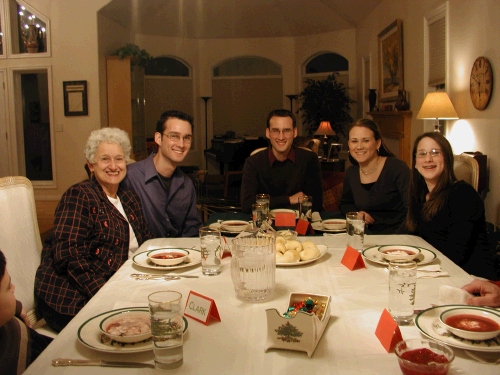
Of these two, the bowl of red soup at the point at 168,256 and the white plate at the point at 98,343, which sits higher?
the bowl of red soup at the point at 168,256

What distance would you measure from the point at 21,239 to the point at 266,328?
1179 mm

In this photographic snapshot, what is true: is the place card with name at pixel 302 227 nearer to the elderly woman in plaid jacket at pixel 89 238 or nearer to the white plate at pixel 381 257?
the white plate at pixel 381 257

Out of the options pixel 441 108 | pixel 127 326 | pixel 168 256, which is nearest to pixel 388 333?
pixel 127 326

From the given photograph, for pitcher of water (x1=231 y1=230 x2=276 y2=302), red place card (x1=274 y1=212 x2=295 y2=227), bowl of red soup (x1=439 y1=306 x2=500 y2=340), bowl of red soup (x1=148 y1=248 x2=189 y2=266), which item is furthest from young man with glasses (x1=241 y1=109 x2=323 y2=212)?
bowl of red soup (x1=439 y1=306 x2=500 y2=340)

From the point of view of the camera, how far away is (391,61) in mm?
6996

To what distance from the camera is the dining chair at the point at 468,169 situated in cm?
277

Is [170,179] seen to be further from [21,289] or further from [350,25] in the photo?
[350,25]

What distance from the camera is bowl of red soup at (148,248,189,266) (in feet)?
6.03

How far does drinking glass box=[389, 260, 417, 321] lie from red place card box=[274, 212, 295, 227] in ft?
3.76

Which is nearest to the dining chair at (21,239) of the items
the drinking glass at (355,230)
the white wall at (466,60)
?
the drinking glass at (355,230)

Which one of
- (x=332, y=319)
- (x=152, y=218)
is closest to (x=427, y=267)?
(x=332, y=319)

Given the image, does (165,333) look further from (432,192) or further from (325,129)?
(325,129)

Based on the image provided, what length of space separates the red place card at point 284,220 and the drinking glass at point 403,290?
1.15 m

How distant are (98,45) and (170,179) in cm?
562
